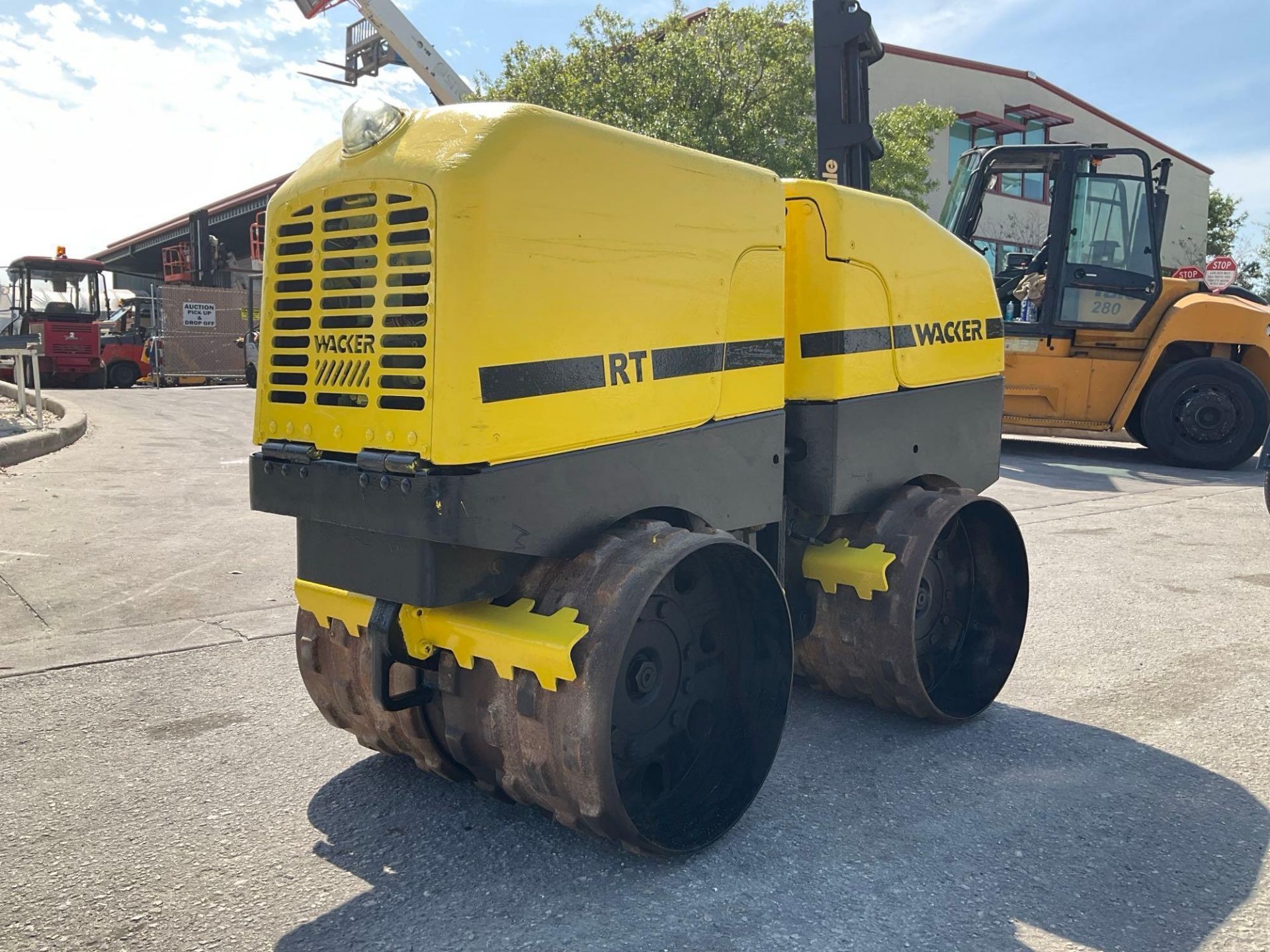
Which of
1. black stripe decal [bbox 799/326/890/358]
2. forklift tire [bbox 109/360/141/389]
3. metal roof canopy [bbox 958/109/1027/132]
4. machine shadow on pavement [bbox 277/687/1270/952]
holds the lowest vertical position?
machine shadow on pavement [bbox 277/687/1270/952]

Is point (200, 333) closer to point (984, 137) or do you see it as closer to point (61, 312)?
point (61, 312)

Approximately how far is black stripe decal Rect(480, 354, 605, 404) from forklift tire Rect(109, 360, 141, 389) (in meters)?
25.5

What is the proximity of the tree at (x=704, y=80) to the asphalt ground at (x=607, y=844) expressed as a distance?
1728 centimetres

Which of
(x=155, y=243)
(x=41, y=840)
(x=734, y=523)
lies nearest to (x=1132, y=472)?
(x=734, y=523)

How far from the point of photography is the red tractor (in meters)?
23.0

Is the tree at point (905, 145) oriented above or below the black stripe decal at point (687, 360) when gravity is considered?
above

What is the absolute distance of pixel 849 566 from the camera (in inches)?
150

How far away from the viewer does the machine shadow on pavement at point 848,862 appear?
103 inches

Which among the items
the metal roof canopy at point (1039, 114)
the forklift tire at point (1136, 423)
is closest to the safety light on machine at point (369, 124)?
the forklift tire at point (1136, 423)

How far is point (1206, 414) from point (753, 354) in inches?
419

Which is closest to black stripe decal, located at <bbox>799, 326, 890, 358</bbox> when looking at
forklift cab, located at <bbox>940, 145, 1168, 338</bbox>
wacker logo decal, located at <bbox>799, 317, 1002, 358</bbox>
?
wacker logo decal, located at <bbox>799, 317, 1002, 358</bbox>

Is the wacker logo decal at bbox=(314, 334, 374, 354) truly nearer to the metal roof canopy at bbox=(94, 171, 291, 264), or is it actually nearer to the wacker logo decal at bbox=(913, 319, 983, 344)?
the wacker logo decal at bbox=(913, 319, 983, 344)

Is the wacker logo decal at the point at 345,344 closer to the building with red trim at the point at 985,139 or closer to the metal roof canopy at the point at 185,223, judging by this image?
the building with red trim at the point at 985,139

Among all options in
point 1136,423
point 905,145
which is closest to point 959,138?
point 905,145
